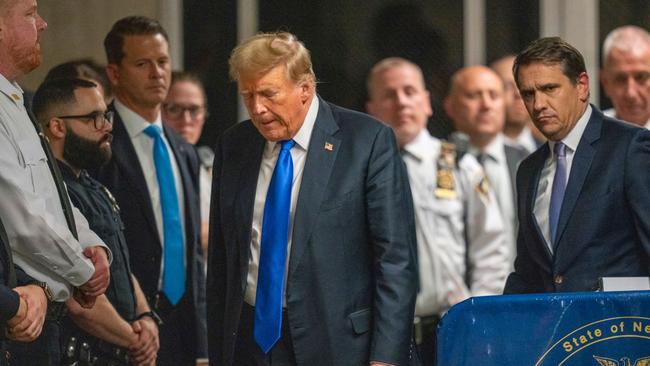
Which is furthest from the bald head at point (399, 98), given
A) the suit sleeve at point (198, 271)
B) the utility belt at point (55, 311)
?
the utility belt at point (55, 311)

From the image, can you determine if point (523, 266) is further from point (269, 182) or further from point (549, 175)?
point (269, 182)

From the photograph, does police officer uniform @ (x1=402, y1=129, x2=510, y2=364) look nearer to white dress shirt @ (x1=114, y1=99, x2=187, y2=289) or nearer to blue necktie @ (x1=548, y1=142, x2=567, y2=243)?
white dress shirt @ (x1=114, y1=99, x2=187, y2=289)

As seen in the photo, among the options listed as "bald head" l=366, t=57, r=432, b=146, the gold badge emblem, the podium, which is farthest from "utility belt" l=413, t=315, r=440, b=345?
the podium

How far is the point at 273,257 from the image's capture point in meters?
4.57

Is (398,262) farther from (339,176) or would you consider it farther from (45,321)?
(45,321)

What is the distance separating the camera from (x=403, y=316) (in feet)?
14.8

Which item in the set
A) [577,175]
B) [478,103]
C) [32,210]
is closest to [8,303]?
[32,210]

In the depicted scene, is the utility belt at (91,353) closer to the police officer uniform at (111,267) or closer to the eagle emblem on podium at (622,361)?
the police officer uniform at (111,267)

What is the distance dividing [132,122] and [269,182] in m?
1.29

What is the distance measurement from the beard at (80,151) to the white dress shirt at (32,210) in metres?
0.54

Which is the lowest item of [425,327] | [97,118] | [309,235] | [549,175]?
[425,327]

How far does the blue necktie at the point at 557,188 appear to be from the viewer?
15.4 feet

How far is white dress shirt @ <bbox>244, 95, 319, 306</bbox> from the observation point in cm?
462

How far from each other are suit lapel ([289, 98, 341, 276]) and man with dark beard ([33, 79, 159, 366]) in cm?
84
